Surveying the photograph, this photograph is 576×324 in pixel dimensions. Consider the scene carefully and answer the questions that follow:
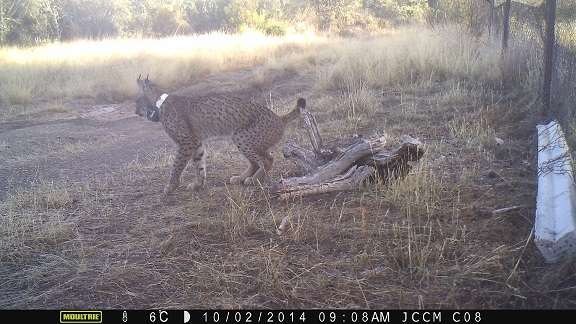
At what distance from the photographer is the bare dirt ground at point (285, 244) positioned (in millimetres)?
3566

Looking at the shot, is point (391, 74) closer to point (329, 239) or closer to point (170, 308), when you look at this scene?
point (329, 239)

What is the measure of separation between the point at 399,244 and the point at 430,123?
4868 mm

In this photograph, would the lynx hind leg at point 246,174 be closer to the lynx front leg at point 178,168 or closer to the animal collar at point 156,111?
the lynx front leg at point 178,168

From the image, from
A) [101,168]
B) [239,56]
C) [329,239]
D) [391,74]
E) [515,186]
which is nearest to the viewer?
[329,239]

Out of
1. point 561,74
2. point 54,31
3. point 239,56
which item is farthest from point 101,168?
point 54,31

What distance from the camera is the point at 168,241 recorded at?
14.7 feet

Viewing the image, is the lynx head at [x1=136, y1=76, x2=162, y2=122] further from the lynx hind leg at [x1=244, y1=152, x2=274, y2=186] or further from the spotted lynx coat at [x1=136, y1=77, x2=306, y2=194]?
the lynx hind leg at [x1=244, y1=152, x2=274, y2=186]

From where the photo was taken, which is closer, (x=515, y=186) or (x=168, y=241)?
(x=168, y=241)

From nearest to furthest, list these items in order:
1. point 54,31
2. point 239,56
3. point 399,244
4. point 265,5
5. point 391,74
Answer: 1. point 399,244
2. point 391,74
3. point 239,56
4. point 54,31
5. point 265,5

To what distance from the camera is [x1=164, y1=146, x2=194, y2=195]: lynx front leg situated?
20.2 ft

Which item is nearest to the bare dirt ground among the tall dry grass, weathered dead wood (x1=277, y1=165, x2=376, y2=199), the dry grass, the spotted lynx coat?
the dry grass

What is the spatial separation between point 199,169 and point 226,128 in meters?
0.59

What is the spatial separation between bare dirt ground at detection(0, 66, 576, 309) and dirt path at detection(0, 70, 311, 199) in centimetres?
63

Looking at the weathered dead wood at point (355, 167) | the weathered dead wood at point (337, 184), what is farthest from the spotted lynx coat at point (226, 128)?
the weathered dead wood at point (337, 184)
